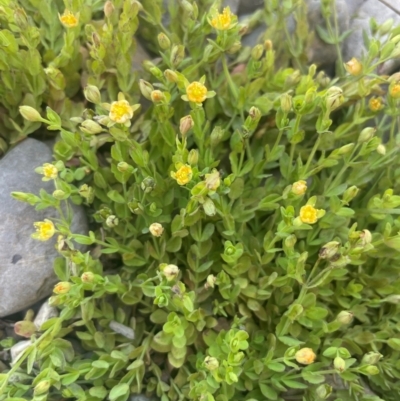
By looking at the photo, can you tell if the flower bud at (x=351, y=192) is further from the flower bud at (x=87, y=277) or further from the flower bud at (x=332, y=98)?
the flower bud at (x=87, y=277)

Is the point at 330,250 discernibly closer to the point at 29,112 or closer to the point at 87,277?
the point at 87,277

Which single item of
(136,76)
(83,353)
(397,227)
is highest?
(136,76)

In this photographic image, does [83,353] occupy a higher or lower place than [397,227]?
lower

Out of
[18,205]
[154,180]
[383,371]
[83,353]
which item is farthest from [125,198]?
[383,371]

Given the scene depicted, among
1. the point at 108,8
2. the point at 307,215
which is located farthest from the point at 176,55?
the point at 307,215

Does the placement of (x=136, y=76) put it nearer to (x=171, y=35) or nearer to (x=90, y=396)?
(x=171, y=35)
